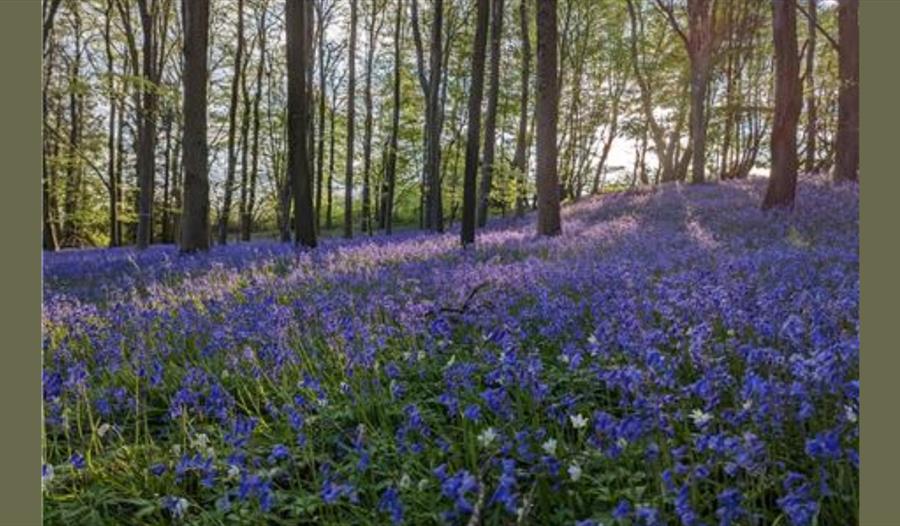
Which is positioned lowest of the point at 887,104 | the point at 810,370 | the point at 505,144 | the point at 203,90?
the point at 810,370

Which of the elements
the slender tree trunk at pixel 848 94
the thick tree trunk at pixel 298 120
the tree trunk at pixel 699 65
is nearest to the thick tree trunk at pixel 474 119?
the thick tree trunk at pixel 298 120

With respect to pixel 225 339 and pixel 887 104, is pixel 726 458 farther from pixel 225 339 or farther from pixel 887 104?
pixel 225 339

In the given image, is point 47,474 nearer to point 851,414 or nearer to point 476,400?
point 476,400

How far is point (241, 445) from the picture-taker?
2.98m

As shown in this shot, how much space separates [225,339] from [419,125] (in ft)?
142

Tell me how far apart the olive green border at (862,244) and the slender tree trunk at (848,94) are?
17.0m

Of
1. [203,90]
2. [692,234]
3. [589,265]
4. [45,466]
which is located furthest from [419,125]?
[45,466]

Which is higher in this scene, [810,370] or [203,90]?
[203,90]

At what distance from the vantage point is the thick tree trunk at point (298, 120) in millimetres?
13531

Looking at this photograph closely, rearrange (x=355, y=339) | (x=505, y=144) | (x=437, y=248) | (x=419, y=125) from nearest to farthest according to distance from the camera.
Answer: (x=355, y=339)
(x=437, y=248)
(x=419, y=125)
(x=505, y=144)

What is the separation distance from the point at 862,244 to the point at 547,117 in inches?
443

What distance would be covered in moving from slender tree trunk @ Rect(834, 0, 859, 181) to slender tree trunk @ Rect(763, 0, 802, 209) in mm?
4870

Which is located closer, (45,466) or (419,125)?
(45,466)

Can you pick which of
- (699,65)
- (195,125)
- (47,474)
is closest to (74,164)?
(195,125)
